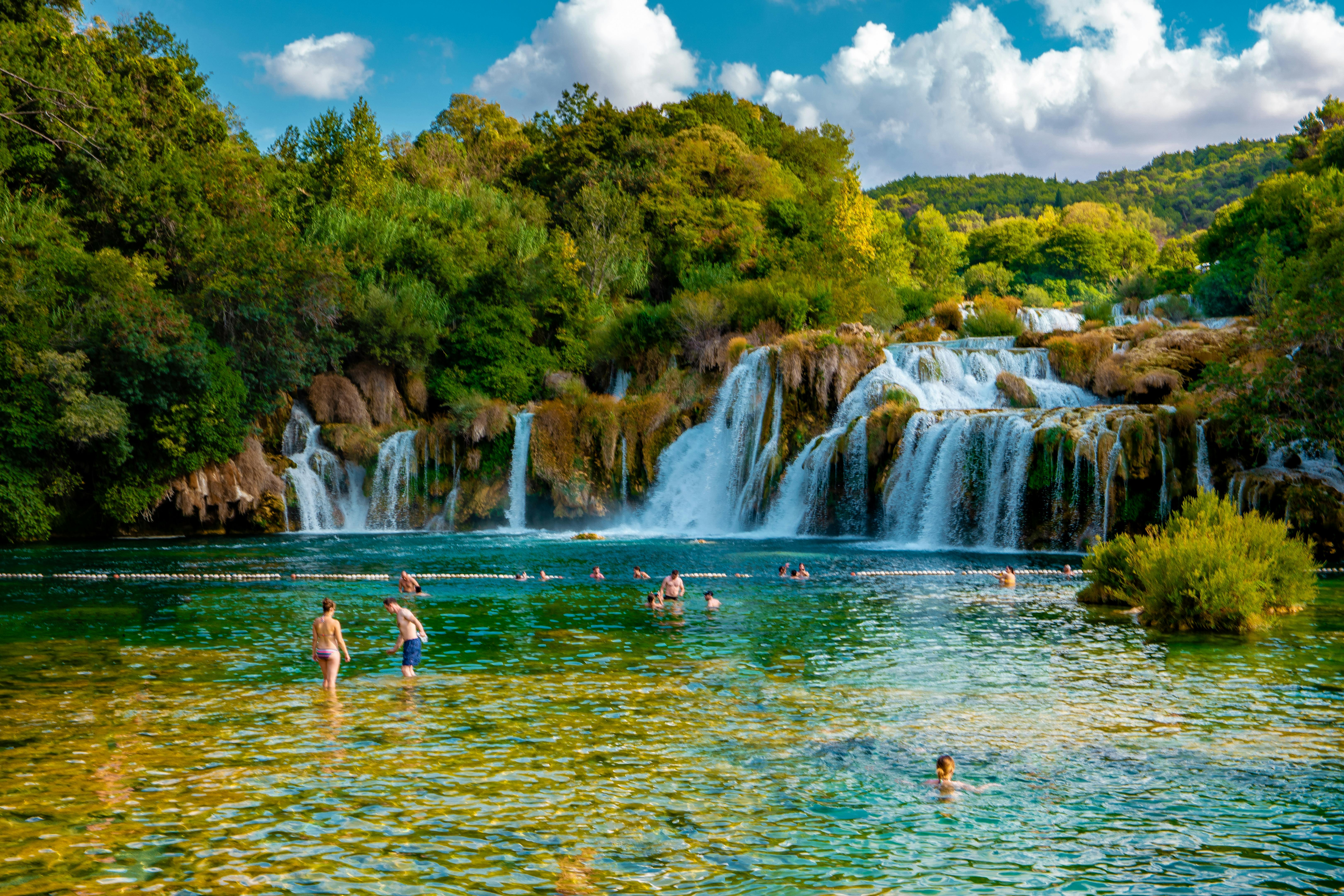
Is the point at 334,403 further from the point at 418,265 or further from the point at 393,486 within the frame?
the point at 418,265

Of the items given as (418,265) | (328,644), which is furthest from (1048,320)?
(328,644)

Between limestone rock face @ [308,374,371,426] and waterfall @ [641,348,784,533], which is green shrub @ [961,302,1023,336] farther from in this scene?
limestone rock face @ [308,374,371,426]

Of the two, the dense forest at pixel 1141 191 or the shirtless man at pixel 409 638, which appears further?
the dense forest at pixel 1141 191

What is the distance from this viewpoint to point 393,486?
138 feet

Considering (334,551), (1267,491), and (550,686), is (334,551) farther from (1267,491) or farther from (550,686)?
(1267,491)

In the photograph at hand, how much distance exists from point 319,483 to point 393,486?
2.94 metres

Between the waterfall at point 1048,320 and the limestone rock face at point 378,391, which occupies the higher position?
the waterfall at point 1048,320

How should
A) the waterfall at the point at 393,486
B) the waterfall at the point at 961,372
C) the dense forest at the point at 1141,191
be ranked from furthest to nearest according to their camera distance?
1. the dense forest at the point at 1141,191
2. the waterfall at the point at 393,486
3. the waterfall at the point at 961,372

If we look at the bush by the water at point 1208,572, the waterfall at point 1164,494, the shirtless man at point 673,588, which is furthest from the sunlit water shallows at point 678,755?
the waterfall at point 1164,494

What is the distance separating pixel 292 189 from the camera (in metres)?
50.6

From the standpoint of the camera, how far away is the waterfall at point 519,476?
4181 cm

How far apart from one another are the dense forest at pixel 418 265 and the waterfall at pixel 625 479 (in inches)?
182

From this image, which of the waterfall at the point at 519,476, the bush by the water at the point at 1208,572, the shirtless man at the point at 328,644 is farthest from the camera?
the waterfall at the point at 519,476

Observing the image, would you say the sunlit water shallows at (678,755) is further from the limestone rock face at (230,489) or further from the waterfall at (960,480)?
the limestone rock face at (230,489)
